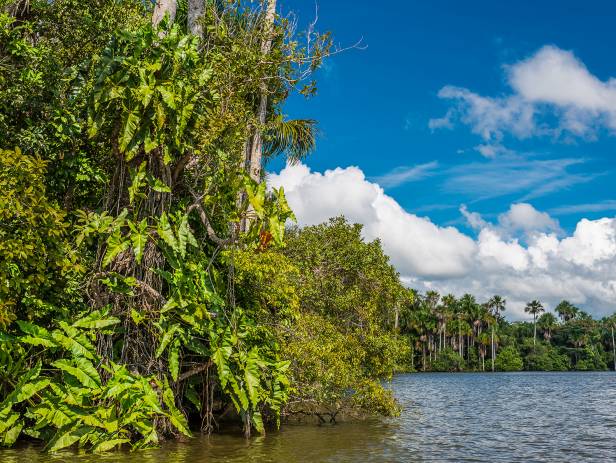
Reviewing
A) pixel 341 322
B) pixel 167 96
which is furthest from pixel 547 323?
pixel 167 96

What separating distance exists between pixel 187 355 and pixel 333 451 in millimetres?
3403

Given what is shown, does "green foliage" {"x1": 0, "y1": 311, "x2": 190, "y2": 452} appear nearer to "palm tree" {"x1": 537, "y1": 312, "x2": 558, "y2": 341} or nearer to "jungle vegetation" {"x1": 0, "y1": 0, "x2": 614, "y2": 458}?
"jungle vegetation" {"x1": 0, "y1": 0, "x2": 614, "y2": 458}

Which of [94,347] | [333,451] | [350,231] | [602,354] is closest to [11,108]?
[94,347]

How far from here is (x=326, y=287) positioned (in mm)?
20984

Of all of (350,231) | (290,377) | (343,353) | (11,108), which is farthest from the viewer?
(350,231)

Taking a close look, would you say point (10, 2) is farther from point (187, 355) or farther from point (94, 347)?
point (187, 355)

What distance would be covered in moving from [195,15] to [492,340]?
89.9m

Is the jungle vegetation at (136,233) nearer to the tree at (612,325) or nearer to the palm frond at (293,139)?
the palm frond at (293,139)

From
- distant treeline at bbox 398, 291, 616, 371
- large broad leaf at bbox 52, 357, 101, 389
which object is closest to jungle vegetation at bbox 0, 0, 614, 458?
large broad leaf at bbox 52, 357, 101, 389

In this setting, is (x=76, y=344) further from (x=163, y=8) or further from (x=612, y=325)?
(x=612, y=325)

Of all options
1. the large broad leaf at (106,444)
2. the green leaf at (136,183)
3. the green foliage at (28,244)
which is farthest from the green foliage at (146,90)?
the large broad leaf at (106,444)

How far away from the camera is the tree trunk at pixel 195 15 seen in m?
13.4

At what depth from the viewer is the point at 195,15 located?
44.8 ft

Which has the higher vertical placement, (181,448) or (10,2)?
(10,2)
